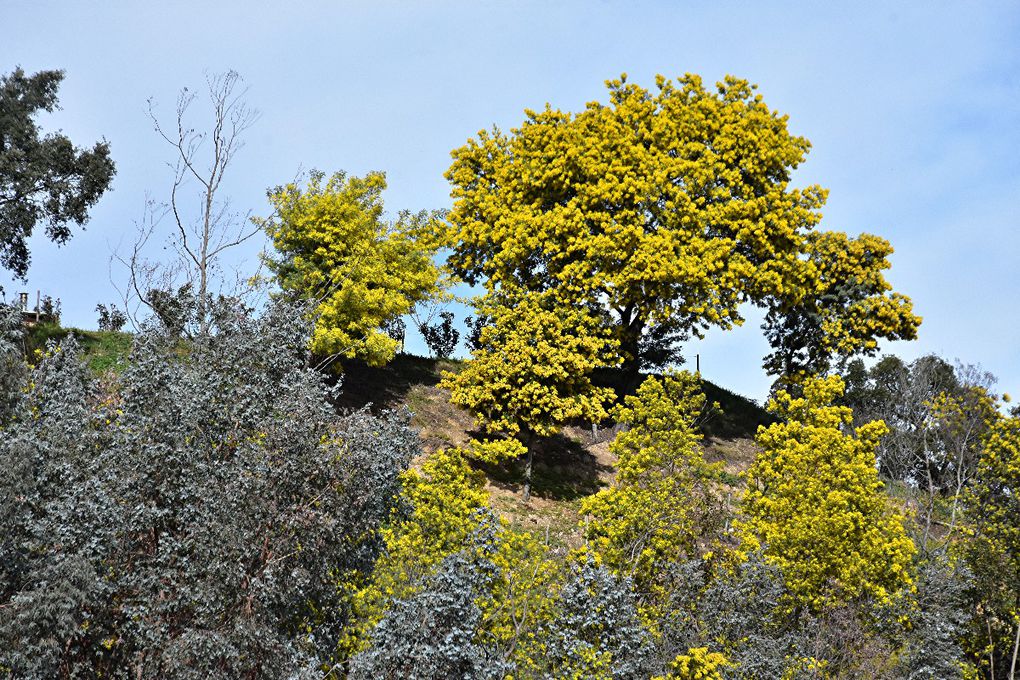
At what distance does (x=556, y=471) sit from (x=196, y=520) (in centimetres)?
2154

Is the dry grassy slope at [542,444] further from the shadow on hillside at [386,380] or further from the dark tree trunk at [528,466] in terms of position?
the dark tree trunk at [528,466]

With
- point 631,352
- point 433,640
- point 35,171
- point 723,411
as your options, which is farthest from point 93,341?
point 433,640

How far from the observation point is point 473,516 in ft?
72.0

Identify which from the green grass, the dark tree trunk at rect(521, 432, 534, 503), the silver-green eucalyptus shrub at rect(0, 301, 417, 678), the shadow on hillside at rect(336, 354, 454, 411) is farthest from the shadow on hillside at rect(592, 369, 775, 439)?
the silver-green eucalyptus shrub at rect(0, 301, 417, 678)

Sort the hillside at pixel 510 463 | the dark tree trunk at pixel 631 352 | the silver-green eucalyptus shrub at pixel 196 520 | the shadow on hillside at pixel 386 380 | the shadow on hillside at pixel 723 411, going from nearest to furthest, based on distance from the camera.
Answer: the silver-green eucalyptus shrub at pixel 196 520 → the hillside at pixel 510 463 → the shadow on hillside at pixel 386 380 → the dark tree trunk at pixel 631 352 → the shadow on hillside at pixel 723 411

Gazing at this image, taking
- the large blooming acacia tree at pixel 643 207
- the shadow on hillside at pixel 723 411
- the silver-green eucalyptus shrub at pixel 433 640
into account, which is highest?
the large blooming acacia tree at pixel 643 207

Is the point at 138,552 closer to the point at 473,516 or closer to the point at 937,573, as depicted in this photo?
the point at 473,516

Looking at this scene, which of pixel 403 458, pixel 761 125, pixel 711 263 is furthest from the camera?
pixel 761 125

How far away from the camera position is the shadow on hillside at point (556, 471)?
35.2 m

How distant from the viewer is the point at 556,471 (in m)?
37.1

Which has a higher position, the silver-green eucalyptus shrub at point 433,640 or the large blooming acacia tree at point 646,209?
the large blooming acacia tree at point 646,209

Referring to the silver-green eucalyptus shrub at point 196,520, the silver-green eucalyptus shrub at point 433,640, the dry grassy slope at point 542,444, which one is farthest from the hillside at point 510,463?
the silver-green eucalyptus shrub at point 196,520

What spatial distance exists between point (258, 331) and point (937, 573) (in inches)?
632

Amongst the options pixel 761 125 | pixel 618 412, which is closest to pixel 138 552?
pixel 618 412
